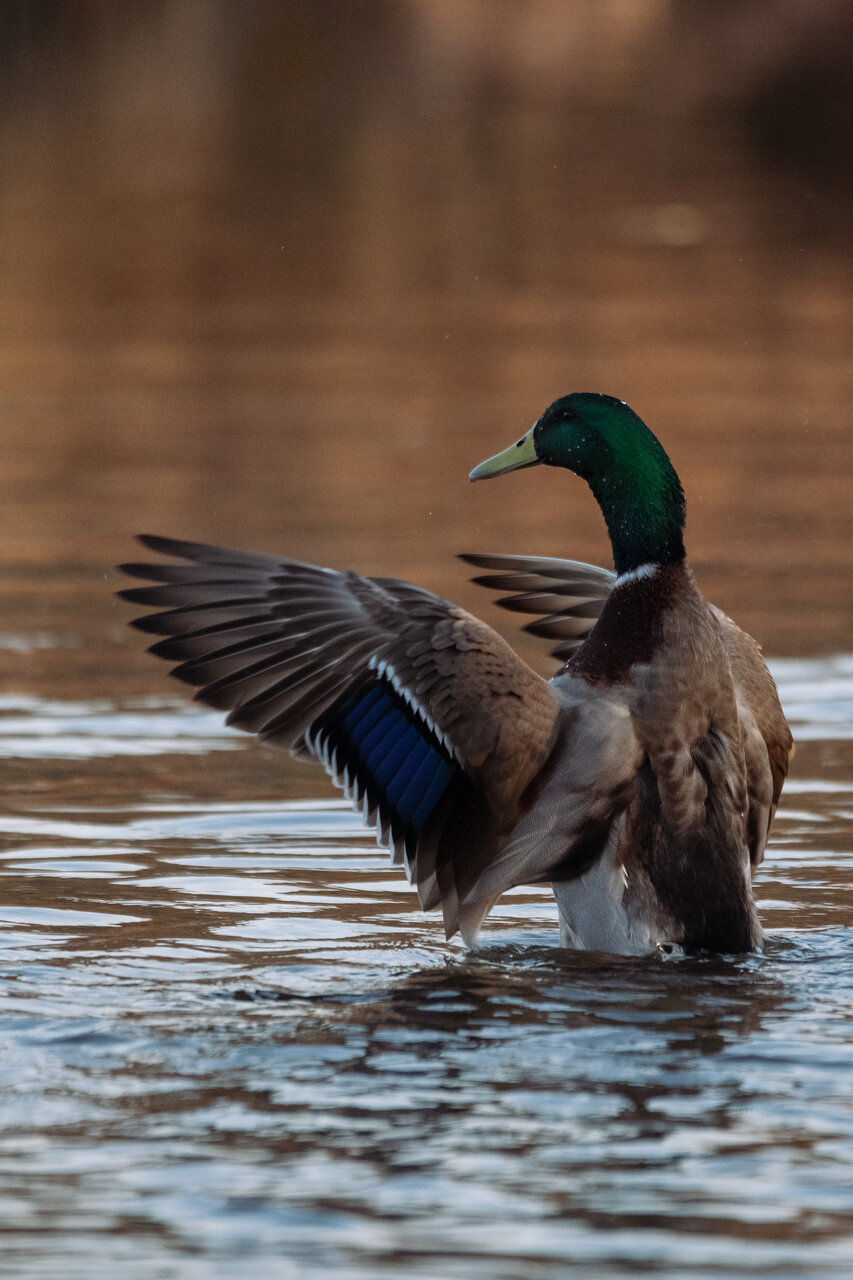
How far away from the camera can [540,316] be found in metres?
22.2

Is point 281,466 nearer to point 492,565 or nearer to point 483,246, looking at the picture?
point 492,565

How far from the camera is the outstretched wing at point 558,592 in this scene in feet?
25.0

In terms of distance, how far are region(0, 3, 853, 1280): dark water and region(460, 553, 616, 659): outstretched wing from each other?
2.81ft

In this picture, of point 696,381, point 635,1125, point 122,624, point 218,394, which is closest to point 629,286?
point 696,381

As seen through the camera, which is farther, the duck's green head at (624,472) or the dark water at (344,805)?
the duck's green head at (624,472)

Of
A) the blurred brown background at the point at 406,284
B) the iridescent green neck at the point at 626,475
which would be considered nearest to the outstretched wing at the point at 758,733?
the iridescent green neck at the point at 626,475

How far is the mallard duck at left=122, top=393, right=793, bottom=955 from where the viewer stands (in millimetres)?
5984

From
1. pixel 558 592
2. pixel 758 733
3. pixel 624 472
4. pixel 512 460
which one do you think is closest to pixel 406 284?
pixel 558 592

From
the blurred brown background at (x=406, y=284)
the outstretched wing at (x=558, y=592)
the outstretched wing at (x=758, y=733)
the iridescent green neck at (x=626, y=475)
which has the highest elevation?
the blurred brown background at (x=406, y=284)

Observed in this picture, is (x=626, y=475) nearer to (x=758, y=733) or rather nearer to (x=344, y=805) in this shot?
(x=758, y=733)

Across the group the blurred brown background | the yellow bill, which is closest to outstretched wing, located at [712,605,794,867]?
the yellow bill

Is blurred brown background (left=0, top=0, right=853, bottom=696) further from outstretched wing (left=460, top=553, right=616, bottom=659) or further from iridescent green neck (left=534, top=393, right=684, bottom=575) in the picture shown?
iridescent green neck (left=534, top=393, right=684, bottom=575)

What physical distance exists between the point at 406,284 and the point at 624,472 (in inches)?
733

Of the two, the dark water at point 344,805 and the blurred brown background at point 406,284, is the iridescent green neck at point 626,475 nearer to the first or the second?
the dark water at point 344,805
